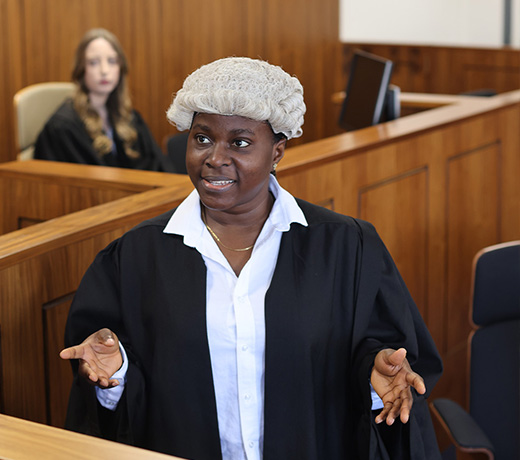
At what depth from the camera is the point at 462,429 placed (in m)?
2.65

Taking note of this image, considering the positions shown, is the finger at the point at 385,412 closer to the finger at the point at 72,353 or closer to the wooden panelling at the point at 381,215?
the finger at the point at 72,353

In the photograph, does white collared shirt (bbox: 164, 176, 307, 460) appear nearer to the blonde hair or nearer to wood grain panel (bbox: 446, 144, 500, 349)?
wood grain panel (bbox: 446, 144, 500, 349)

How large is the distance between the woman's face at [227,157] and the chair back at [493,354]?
1381 mm

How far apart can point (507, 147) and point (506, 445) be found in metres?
2.08

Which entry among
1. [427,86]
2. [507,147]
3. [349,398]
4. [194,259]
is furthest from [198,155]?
[427,86]

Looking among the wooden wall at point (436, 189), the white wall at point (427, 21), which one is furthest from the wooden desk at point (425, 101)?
the white wall at point (427, 21)

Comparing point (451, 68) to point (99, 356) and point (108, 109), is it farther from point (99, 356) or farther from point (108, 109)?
point (99, 356)

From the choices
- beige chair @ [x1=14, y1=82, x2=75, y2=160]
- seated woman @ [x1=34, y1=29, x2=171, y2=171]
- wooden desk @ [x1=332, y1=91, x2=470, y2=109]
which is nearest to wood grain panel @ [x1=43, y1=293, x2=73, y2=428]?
seated woman @ [x1=34, y1=29, x2=171, y2=171]

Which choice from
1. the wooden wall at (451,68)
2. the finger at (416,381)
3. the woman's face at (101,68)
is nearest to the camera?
the finger at (416,381)

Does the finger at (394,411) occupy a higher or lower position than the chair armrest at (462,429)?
higher

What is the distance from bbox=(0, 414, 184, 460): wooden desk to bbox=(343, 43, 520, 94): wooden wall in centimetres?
665

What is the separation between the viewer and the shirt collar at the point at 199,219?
1819 millimetres

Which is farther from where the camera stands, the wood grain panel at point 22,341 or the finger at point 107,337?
the wood grain panel at point 22,341

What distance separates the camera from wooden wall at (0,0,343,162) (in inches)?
233
